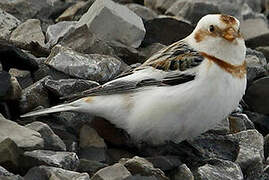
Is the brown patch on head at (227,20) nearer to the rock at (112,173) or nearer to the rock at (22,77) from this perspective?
the rock at (112,173)

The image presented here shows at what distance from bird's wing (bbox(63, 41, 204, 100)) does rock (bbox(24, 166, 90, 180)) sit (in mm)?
1013

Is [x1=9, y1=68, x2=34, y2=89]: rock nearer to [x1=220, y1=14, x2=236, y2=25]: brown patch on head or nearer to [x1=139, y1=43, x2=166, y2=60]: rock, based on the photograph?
[x1=139, y1=43, x2=166, y2=60]: rock

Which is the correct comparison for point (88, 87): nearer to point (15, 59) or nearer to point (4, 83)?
point (15, 59)

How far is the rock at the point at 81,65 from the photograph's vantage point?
20.2 ft

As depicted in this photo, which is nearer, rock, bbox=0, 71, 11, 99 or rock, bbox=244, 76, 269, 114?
rock, bbox=0, 71, 11, 99

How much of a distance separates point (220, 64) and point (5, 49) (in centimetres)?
165

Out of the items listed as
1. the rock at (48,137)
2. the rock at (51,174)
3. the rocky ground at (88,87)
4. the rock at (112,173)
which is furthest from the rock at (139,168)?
the rock at (48,137)

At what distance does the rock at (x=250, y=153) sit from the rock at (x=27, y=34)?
2001 mm

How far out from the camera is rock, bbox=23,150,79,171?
4.74m

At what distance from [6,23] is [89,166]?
2550 millimetres

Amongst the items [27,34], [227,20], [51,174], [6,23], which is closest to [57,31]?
[27,34]

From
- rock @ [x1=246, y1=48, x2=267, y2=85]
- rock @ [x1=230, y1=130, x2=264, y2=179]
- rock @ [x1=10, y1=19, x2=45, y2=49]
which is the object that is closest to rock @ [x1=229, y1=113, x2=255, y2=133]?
rock @ [x1=230, y1=130, x2=264, y2=179]

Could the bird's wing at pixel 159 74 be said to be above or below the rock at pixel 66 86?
above

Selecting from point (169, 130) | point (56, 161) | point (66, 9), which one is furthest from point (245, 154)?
point (66, 9)
